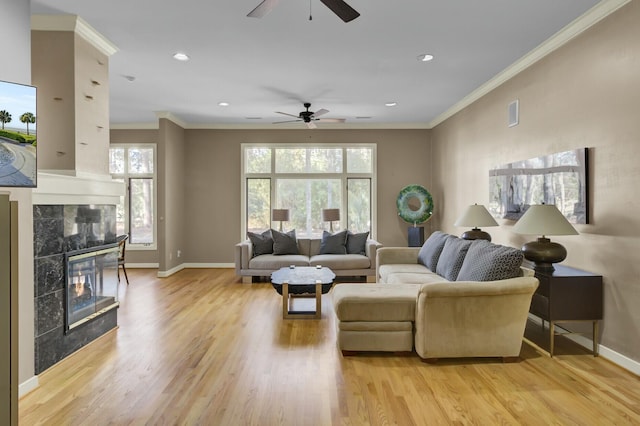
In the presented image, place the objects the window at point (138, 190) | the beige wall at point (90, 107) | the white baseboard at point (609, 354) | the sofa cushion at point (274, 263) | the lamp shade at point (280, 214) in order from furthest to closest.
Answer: the window at point (138, 190) → the lamp shade at point (280, 214) → the sofa cushion at point (274, 263) → the beige wall at point (90, 107) → the white baseboard at point (609, 354)

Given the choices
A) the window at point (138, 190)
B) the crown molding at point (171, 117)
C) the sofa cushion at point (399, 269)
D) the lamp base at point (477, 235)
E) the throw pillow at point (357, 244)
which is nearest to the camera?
the sofa cushion at point (399, 269)

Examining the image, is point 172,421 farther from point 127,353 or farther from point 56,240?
point 56,240

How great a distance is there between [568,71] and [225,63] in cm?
353

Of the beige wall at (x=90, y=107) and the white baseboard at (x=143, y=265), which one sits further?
the white baseboard at (x=143, y=265)

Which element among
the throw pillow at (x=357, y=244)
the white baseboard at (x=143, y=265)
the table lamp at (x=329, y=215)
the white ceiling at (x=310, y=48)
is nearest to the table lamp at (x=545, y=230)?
the white ceiling at (x=310, y=48)

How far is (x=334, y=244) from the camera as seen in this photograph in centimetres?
644

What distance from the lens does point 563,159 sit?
356cm

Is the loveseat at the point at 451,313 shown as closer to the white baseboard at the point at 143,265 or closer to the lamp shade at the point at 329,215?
the lamp shade at the point at 329,215

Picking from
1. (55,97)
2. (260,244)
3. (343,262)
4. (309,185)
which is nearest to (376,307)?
(343,262)

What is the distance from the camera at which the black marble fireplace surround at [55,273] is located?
2873 millimetres

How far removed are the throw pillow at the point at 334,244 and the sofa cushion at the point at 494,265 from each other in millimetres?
3078

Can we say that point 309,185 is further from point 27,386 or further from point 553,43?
point 27,386

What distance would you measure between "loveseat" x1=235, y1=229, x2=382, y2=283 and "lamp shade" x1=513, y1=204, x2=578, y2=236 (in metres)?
3.02

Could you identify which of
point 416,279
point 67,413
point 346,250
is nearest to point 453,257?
point 416,279
